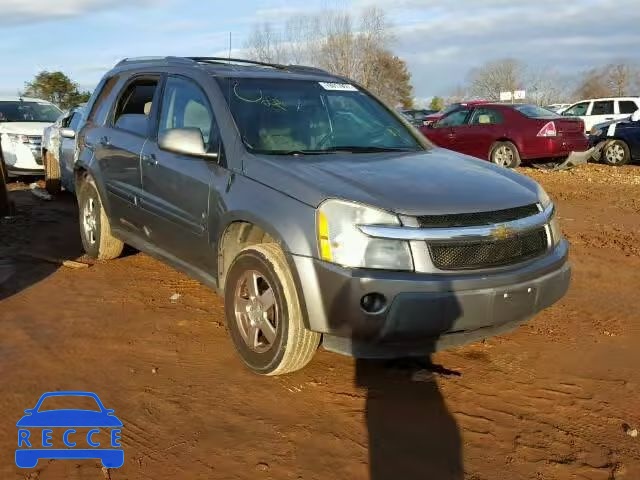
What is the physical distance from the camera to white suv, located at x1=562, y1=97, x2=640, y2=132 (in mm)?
19750

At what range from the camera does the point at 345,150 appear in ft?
13.6

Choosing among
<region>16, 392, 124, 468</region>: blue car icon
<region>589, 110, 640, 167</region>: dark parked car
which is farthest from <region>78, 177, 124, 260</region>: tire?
<region>589, 110, 640, 167</region>: dark parked car

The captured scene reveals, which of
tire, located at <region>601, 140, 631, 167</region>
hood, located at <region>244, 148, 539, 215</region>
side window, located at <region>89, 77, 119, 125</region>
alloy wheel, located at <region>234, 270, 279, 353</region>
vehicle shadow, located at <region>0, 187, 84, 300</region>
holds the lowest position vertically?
vehicle shadow, located at <region>0, 187, 84, 300</region>

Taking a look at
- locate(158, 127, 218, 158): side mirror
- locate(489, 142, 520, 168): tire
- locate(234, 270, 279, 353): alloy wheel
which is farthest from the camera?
locate(489, 142, 520, 168): tire

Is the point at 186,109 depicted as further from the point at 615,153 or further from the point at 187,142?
the point at 615,153

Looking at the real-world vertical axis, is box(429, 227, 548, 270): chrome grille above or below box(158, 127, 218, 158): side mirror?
below

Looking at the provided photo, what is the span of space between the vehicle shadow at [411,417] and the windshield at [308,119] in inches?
54.3

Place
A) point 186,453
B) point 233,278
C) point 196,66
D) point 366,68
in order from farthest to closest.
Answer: point 366,68 → point 196,66 → point 233,278 → point 186,453

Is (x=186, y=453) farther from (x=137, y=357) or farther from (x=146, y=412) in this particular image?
(x=137, y=357)

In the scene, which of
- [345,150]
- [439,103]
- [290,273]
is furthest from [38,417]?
[439,103]

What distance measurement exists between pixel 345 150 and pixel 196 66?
51.0 inches

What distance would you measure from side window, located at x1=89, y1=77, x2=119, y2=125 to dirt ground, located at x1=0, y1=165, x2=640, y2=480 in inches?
59.9

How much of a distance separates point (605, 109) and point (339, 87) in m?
18.3

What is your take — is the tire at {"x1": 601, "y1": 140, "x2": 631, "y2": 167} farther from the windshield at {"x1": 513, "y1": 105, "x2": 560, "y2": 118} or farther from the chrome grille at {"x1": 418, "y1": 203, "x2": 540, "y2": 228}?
the chrome grille at {"x1": 418, "y1": 203, "x2": 540, "y2": 228}
